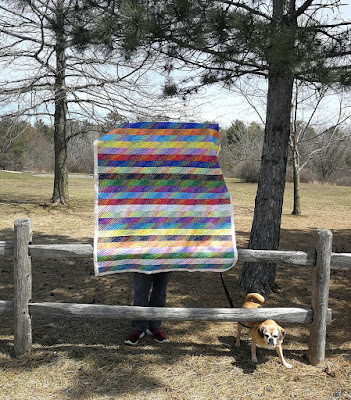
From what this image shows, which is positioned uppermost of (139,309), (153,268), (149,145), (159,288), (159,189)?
(149,145)

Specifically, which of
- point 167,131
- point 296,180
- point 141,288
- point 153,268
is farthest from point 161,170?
point 296,180

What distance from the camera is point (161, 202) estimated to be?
3.47m

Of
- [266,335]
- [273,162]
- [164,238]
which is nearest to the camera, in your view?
[266,335]

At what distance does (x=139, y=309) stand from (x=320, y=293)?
1568mm

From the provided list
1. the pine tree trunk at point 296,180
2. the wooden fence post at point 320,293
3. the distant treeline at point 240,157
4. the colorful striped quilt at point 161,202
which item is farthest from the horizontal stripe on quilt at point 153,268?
the distant treeline at point 240,157

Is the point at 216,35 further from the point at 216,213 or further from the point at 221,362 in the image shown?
the point at 221,362

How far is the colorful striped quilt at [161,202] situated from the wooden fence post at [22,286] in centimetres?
66

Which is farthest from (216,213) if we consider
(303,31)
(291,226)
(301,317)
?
(291,226)

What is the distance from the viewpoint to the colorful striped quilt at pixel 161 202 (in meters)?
3.37

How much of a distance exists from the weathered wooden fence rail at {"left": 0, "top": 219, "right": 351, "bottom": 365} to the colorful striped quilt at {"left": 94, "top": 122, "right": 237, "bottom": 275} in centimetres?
28

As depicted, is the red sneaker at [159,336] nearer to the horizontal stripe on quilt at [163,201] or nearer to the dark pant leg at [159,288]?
the dark pant leg at [159,288]

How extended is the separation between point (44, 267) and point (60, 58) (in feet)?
30.4

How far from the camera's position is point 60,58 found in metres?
13.7

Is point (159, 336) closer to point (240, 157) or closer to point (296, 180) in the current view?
point (296, 180)
